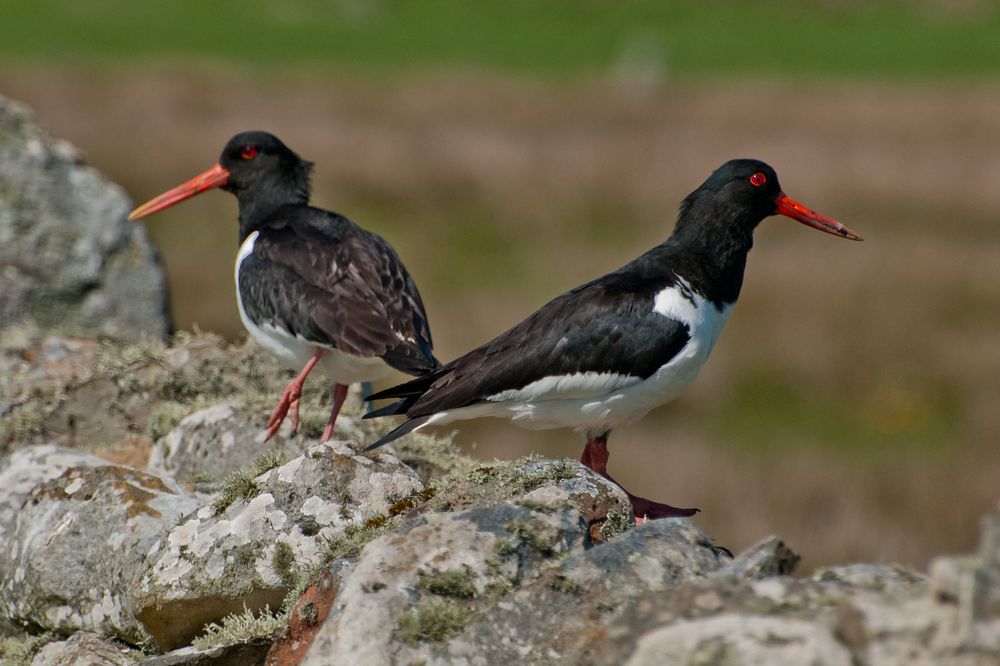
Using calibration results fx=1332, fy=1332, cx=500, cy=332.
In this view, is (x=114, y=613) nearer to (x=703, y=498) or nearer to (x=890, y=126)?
(x=703, y=498)

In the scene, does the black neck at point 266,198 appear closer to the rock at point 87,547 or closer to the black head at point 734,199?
the black head at point 734,199

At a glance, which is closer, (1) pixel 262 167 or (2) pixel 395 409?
(2) pixel 395 409

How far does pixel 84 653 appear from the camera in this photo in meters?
5.77

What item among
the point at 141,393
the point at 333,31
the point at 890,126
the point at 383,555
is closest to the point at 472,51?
the point at 333,31

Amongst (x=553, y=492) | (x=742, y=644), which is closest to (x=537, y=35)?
(x=553, y=492)

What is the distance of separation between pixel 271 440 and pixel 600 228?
53.5 ft

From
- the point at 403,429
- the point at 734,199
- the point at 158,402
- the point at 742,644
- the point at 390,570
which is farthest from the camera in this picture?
the point at 158,402

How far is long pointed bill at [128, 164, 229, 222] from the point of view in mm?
9461

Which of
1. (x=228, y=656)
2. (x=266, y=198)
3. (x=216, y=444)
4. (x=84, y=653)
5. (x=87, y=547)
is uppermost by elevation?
(x=266, y=198)

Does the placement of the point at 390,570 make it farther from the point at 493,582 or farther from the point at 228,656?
the point at 228,656

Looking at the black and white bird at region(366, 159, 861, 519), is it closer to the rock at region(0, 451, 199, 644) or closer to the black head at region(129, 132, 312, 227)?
the rock at region(0, 451, 199, 644)

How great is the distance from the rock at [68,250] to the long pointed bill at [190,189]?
378mm

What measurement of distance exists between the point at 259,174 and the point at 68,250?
1.88 meters

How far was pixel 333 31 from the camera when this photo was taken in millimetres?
56656
